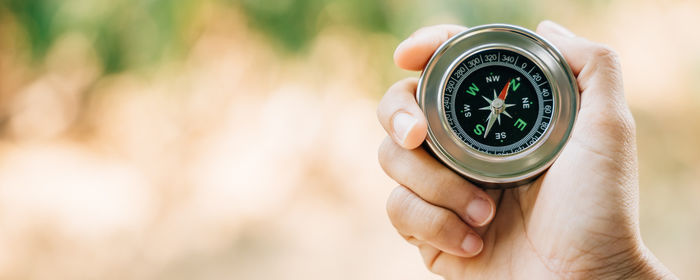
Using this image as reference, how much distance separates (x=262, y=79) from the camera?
278 cm

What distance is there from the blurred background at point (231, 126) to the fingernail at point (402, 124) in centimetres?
148

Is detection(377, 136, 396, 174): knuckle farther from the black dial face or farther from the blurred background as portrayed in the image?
the blurred background

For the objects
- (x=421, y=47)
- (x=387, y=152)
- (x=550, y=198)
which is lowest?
(x=550, y=198)

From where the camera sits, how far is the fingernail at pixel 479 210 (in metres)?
1.13

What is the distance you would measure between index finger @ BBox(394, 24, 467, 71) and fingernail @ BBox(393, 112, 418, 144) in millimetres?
131

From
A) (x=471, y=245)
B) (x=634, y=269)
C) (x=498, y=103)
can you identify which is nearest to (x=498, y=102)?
(x=498, y=103)

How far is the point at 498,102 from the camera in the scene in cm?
112

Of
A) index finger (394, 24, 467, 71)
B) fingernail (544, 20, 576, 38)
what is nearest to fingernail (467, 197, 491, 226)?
index finger (394, 24, 467, 71)

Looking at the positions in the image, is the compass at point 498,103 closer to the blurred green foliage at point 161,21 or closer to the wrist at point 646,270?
the wrist at point 646,270

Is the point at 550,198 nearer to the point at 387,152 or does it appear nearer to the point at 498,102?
the point at 498,102

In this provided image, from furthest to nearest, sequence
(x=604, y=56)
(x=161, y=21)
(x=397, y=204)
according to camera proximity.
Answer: (x=161, y=21) < (x=397, y=204) < (x=604, y=56)

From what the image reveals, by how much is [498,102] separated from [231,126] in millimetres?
1859

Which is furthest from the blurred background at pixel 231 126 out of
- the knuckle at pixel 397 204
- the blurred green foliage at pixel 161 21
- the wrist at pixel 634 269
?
the wrist at pixel 634 269

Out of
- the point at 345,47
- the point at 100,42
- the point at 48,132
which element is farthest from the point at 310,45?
the point at 48,132
